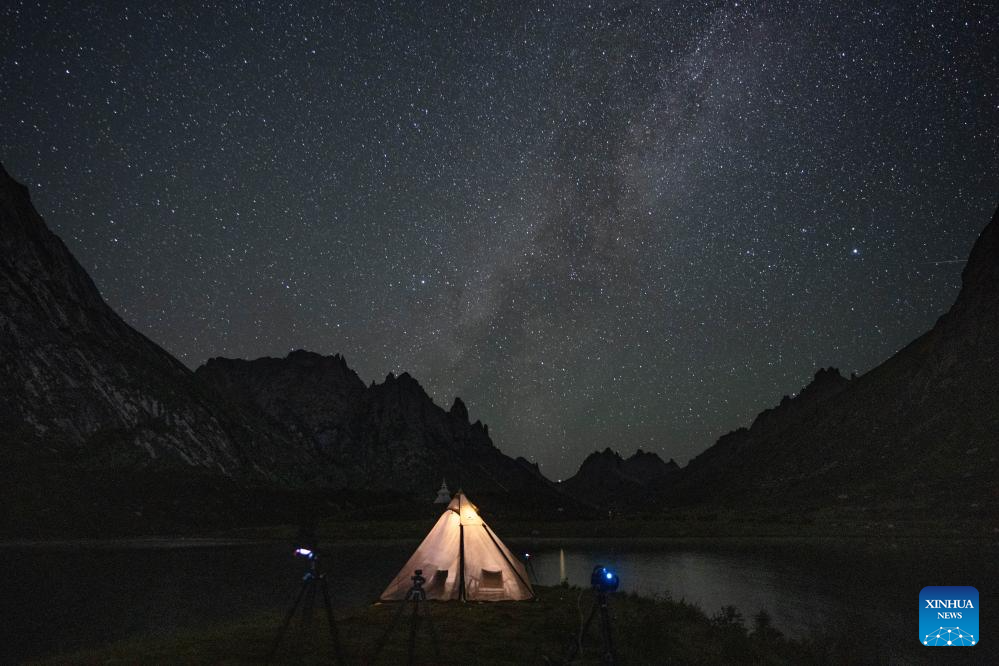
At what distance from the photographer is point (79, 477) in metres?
125

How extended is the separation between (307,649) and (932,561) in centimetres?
5052

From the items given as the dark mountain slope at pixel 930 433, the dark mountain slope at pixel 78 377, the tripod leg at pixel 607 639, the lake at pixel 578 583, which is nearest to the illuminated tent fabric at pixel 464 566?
the lake at pixel 578 583

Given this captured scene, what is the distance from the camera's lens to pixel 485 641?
52.5 ft

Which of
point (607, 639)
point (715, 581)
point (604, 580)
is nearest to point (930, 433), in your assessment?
point (715, 581)

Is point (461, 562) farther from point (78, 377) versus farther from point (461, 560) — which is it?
point (78, 377)

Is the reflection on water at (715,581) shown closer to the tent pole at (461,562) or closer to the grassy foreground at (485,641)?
the grassy foreground at (485,641)

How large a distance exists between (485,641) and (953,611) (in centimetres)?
1040

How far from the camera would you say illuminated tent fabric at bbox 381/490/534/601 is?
22.9 meters

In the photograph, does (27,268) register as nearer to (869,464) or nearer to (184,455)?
(184,455)

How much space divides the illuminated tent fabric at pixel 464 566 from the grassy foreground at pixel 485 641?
4.18ft

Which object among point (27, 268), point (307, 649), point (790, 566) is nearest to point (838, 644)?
point (307, 649)

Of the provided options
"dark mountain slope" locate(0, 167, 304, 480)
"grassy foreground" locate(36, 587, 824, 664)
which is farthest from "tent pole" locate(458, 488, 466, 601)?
"dark mountain slope" locate(0, 167, 304, 480)

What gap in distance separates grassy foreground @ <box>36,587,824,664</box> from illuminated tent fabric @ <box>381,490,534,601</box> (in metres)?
1.28

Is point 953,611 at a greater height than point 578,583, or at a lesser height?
greater
